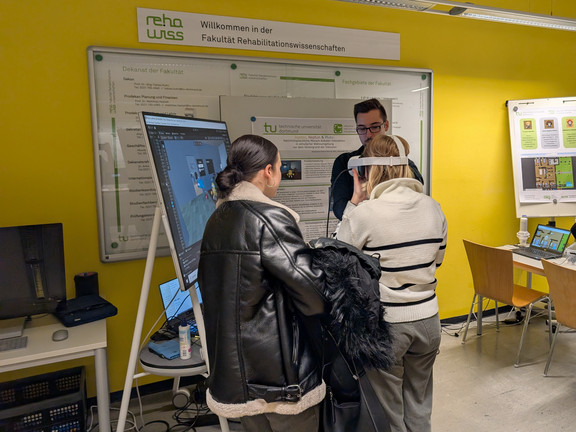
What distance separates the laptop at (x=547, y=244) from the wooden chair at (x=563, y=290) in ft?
1.84

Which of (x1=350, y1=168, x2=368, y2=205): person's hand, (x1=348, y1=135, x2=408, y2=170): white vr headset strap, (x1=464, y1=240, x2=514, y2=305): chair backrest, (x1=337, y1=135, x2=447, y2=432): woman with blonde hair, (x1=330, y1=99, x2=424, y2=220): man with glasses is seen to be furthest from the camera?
(x1=464, y1=240, x2=514, y2=305): chair backrest

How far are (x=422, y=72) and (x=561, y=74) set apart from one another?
1.74 m

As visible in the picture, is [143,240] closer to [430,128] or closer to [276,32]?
[276,32]

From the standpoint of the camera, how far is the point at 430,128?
3.75 meters

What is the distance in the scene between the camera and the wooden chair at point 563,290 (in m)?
2.85

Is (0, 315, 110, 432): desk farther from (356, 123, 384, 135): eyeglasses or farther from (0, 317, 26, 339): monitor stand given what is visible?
(356, 123, 384, 135): eyeglasses

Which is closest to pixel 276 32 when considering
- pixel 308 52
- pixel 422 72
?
pixel 308 52

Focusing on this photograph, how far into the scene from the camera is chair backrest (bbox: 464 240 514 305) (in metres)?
3.31

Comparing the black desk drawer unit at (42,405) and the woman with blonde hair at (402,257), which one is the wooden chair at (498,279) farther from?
the black desk drawer unit at (42,405)

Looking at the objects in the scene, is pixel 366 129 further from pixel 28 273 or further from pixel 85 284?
pixel 28 273

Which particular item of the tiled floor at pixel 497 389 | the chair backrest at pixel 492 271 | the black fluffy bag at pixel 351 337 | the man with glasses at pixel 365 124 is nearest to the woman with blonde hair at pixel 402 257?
the black fluffy bag at pixel 351 337

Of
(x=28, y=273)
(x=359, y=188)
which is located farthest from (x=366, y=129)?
(x=28, y=273)

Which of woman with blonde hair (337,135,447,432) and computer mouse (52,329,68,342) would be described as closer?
woman with blonde hair (337,135,447,432)

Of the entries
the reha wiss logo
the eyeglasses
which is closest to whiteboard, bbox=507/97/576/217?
the eyeglasses
